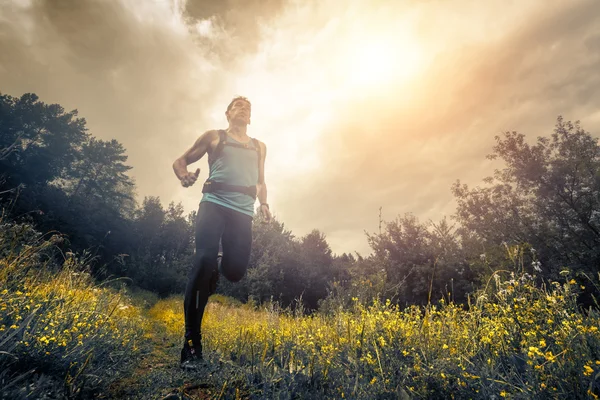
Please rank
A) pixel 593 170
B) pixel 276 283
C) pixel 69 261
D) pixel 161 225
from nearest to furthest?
pixel 69 261 < pixel 593 170 < pixel 276 283 < pixel 161 225

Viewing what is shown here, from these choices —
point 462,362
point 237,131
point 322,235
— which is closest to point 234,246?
point 237,131

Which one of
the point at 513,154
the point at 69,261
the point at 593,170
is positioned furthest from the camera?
the point at 513,154

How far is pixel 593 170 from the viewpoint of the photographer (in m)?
18.1

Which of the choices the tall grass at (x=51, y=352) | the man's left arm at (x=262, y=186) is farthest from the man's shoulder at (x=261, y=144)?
the tall grass at (x=51, y=352)

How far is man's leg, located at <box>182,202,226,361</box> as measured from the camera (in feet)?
9.22

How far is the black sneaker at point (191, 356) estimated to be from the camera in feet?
8.23

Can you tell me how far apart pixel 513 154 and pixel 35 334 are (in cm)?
2749

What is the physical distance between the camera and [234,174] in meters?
3.67

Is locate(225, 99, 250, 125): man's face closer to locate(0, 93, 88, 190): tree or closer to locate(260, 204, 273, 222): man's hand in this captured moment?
locate(260, 204, 273, 222): man's hand

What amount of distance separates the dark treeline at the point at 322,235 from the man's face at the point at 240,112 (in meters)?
4.55

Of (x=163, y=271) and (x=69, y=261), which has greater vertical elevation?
(x=163, y=271)

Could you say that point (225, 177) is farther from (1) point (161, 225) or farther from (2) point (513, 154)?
(1) point (161, 225)

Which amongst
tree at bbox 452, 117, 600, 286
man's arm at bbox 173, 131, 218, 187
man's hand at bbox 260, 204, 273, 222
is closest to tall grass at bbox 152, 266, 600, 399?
man's hand at bbox 260, 204, 273, 222

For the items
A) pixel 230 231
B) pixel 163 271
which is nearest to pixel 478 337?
pixel 230 231
